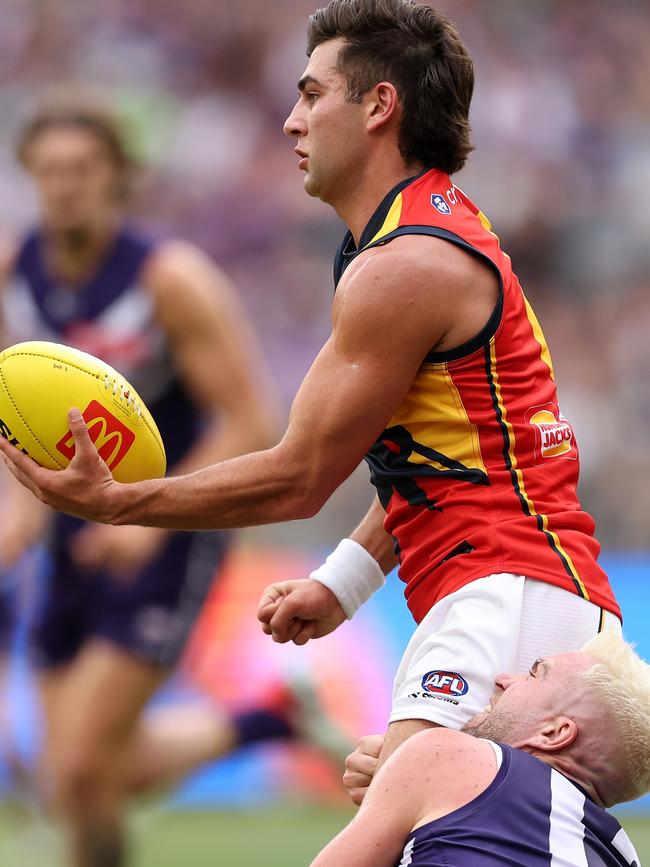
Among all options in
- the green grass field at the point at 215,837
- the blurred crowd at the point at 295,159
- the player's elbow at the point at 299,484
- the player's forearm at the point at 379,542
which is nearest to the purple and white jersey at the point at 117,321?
the green grass field at the point at 215,837

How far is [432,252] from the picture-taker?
332cm

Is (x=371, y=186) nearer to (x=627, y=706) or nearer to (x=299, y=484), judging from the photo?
(x=299, y=484)

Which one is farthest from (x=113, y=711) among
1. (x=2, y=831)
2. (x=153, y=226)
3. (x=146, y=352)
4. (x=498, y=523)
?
(x=153, y=226)

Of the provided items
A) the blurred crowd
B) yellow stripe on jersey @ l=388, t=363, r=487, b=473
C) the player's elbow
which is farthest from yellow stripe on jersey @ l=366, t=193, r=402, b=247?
the blurred crowd

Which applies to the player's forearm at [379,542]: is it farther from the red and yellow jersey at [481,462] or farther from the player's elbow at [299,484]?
the player's elbow at [299,484]

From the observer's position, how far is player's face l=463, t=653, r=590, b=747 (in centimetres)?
299

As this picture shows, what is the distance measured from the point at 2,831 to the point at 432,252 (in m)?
6.18

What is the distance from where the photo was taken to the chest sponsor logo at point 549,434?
11.2ft

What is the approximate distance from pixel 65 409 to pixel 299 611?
0.84 meters

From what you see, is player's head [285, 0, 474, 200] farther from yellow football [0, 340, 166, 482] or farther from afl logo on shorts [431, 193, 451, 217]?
yellow football [0, 340, 166, 482]

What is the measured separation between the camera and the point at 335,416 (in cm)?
328

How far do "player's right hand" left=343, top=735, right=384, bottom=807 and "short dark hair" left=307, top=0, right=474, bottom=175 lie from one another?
148cm

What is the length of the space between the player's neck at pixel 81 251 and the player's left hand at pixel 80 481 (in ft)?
12.2

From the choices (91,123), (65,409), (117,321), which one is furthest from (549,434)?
(91,123)
